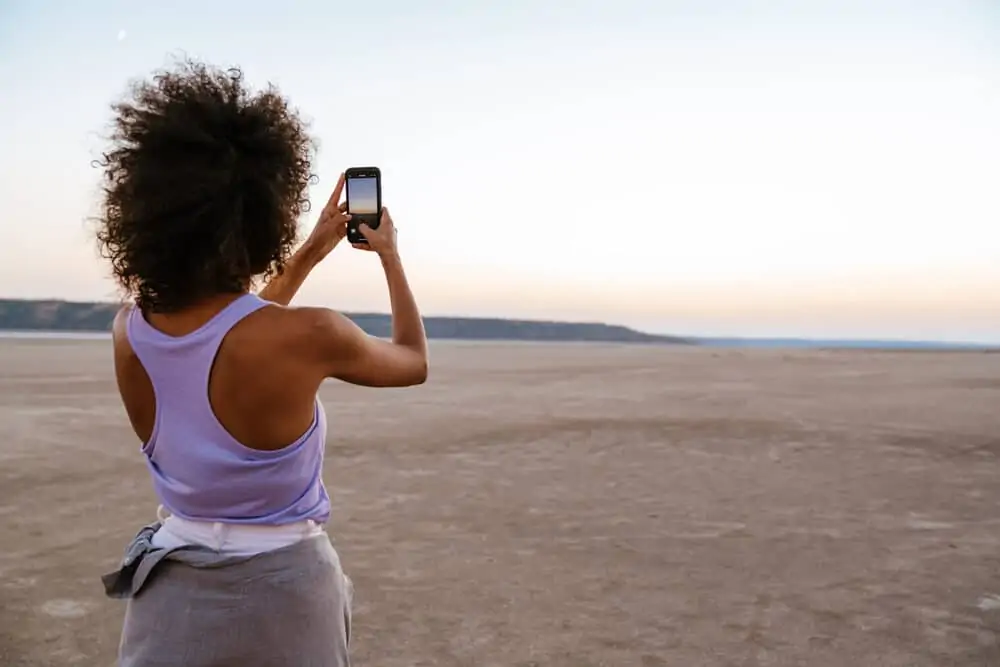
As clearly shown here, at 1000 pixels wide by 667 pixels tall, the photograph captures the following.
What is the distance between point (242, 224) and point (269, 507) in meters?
0.51

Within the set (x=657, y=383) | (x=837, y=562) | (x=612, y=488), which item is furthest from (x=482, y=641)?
(x=657, y=383)

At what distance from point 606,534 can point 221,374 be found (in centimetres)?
491

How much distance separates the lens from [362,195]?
6.79ft

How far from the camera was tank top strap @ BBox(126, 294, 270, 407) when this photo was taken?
1.60 m

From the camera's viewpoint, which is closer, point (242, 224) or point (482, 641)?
point (242, 224)

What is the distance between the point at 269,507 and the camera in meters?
1.69

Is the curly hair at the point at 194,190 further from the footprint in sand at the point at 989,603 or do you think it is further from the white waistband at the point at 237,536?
the footprint in sand at the point at 989,603

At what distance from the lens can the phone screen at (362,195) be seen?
6.76ft

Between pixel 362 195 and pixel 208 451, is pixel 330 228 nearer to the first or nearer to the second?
pixel 362 195

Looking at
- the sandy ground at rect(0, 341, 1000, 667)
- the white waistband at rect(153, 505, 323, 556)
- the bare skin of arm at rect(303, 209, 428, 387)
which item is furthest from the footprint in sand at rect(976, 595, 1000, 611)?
the white waistband at rect(153, 505, 323, 556)

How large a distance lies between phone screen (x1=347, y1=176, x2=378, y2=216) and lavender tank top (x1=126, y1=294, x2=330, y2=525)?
49 cm

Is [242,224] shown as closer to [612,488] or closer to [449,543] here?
[449,543]

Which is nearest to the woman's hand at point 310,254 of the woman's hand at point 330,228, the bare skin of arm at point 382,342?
the woman's hand at point 330,228

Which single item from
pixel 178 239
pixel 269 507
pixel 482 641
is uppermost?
pixel 178 239
